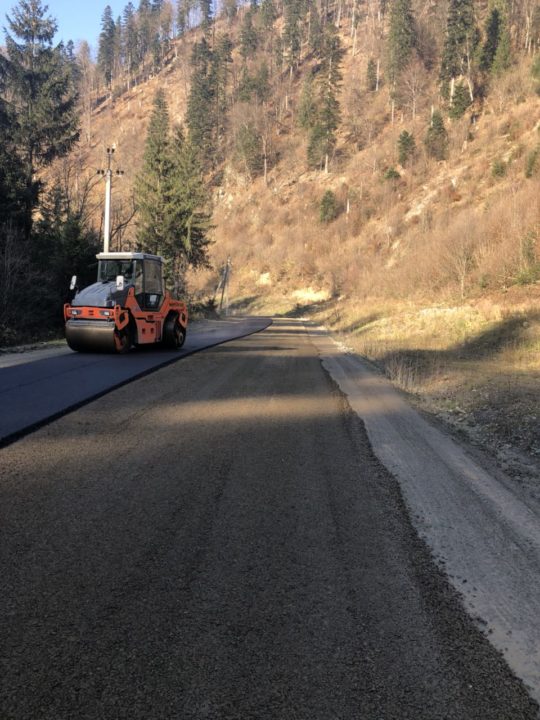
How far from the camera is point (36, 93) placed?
39344mm

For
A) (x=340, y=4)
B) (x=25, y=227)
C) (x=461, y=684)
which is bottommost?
(x=461, y=684)

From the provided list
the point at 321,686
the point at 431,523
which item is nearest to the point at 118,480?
the point at 431,523

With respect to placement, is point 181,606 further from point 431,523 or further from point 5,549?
point 431,523

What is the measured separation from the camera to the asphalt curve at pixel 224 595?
90.7 inches

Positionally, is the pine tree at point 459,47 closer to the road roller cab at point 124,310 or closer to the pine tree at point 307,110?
the pine tree at point 307,110

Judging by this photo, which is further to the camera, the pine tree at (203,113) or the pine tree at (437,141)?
the pine tree at (203,113)

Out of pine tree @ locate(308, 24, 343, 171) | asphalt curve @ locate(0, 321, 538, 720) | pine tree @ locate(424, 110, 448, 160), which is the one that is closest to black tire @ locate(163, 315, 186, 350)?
asphalt curve @ locate(0, 321, 538, 720)

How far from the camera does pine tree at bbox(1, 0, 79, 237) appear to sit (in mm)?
38062

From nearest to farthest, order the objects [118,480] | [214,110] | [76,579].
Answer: [76,579], [118,480], [214,110]

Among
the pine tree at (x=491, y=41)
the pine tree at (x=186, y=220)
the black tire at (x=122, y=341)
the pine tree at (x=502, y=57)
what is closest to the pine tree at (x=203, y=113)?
the pine tree at (x=491, y=41)

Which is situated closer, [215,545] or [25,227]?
[215,545]

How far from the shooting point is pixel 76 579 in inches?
126

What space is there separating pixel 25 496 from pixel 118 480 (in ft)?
2.56

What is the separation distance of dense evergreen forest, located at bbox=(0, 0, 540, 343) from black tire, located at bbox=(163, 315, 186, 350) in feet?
27.0
